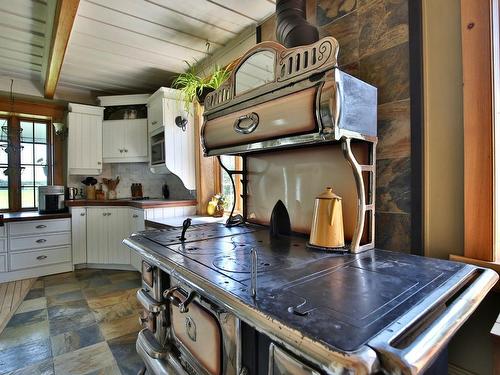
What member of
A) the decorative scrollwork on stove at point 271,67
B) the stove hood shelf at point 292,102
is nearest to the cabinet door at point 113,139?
the decorative scrollwork on stove at point 271,67

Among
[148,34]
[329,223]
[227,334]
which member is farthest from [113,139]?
[227,334]

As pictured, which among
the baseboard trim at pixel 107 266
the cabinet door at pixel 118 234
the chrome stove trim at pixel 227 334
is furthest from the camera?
the baseboard trim at pixel 107 266

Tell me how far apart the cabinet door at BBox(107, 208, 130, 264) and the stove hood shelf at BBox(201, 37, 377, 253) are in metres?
2.42

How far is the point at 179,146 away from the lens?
3.16 meters

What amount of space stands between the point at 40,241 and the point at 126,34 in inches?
99.7

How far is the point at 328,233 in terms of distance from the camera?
112 centimetres

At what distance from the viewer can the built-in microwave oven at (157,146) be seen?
10.3ft

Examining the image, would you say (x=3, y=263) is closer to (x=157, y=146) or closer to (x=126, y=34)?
(x=157, y=146)

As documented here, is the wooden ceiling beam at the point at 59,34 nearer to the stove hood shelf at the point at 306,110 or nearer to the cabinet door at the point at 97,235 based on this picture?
the stove hood shelf at the point at 306,110

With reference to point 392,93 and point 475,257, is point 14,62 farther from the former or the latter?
point 475,257

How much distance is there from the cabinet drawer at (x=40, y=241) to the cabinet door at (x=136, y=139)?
4.09ft

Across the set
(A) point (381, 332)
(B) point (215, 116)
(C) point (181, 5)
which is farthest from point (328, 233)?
(C) point (181, 5)

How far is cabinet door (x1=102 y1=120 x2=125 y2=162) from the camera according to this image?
3.68 m

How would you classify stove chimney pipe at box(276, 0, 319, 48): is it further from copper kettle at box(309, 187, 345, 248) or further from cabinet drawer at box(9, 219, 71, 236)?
cabinet drawer at box(9, 219, 71, 236)
